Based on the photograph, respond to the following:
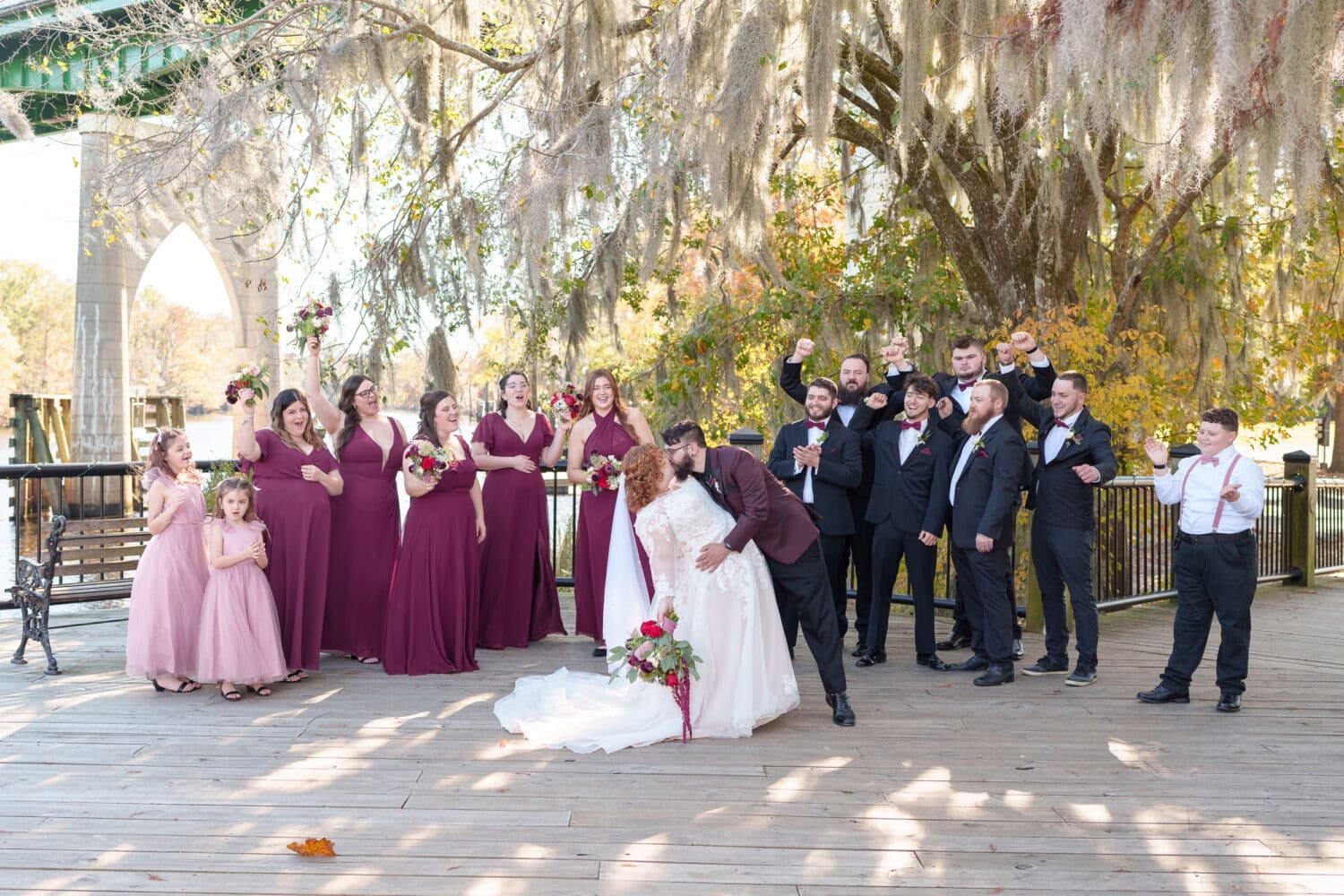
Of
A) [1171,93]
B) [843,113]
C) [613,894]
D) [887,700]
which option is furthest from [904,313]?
[613,894]

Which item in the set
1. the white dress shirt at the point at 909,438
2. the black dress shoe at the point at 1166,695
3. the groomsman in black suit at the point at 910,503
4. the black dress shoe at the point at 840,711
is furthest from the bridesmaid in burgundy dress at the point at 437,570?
the black dress shoe at the point at 1166,695

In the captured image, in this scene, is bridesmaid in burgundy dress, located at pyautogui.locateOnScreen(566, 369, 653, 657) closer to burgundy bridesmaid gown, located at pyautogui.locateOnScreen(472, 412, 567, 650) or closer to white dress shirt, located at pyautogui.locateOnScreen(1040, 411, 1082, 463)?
burgundy bridesmaid gown, located at pyautogui.locateOnScreen(472, 412, 567, 650)

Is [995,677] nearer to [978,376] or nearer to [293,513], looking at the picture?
[978,376]

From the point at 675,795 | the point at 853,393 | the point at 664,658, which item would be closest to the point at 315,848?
the point at 675,795

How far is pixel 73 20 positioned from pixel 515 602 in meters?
5.93

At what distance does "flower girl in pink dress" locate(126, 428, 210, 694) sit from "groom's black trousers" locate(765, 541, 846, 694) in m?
2.96

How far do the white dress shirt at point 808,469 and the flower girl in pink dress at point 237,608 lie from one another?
9.55 ft

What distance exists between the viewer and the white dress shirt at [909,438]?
20.6ft

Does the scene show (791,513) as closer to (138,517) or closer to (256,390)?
(256,390)

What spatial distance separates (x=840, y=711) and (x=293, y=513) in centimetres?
309

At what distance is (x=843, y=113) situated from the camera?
9.59 metres

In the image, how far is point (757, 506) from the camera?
16.1 feet

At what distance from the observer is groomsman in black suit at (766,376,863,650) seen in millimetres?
6188

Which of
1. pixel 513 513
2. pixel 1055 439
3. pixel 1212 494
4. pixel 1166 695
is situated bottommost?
pixel 1166 695
